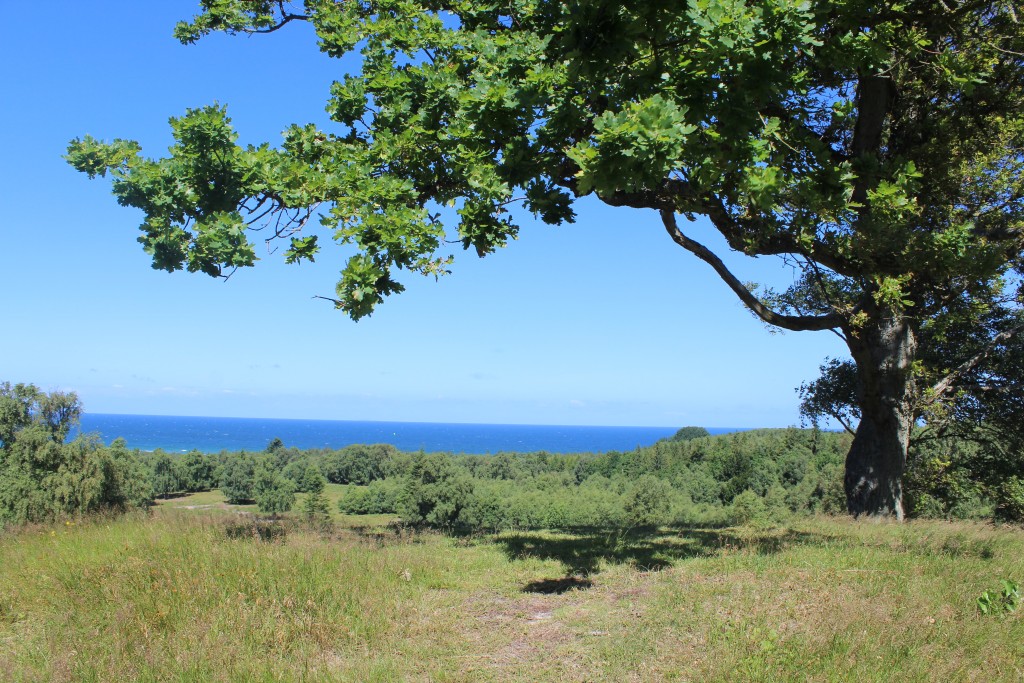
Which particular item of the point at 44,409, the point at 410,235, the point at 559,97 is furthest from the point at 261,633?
the point at 44,409

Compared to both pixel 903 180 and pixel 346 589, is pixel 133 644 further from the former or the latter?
pixel 903 180

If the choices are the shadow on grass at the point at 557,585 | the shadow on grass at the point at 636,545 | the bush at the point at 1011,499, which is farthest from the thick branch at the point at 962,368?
the shadow on grass at the point at 557,585

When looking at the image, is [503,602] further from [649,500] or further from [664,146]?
[649,500]

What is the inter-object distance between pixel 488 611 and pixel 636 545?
4525 mm

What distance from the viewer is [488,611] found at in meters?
6.66

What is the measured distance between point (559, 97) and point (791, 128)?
2587mm

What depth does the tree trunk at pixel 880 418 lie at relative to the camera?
1383cm

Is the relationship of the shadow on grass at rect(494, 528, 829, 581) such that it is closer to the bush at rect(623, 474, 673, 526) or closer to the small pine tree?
the small pine tree

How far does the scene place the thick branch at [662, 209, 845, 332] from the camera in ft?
43.5

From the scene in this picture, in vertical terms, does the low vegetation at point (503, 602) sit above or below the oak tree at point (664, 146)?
below

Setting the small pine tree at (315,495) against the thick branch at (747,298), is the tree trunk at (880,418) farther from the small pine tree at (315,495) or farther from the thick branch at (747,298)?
the small pine tree at (315,495)

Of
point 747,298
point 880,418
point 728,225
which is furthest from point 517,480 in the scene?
point 728,225

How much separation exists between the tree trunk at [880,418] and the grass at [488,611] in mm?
4988

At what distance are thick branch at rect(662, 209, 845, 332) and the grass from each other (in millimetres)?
5106
